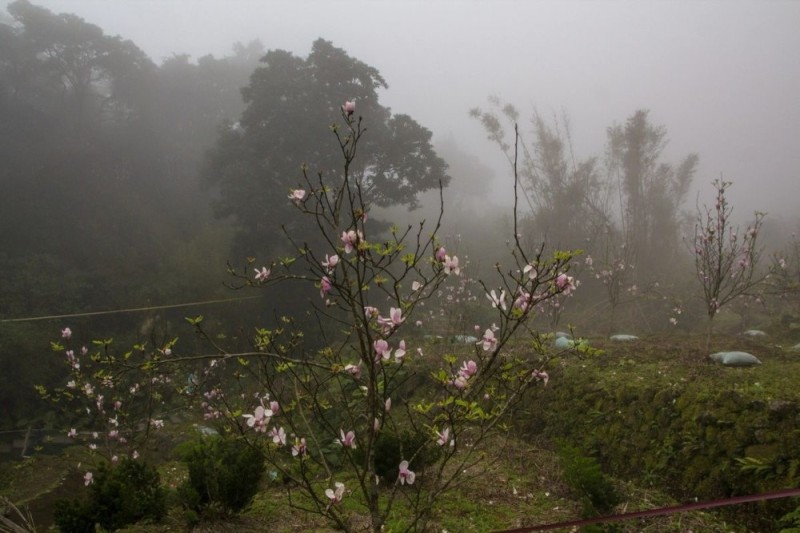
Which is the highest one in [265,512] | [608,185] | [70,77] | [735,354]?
[70,77]

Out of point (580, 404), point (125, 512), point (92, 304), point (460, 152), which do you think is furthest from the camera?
point (460, 152)

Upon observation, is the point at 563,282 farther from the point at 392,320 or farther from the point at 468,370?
the point at 392,320

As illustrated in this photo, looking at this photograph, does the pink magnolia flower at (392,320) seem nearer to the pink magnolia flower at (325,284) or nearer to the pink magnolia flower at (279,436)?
the pink magnolia flower at (325,284)

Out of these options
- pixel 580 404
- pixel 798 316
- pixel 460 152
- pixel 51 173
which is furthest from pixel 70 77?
pixel 460 152

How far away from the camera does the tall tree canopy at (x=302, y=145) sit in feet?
39.1

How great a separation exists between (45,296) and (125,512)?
908 cm

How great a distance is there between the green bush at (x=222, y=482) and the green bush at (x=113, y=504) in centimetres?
21

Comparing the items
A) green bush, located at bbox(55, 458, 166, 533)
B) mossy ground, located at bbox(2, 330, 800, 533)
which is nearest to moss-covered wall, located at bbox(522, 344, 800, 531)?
mossy ground, located at bbox(2, 330, 800, 533)

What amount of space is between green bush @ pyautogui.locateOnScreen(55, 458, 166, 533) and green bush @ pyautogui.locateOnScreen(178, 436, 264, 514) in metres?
0.21

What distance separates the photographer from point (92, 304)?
1051cm

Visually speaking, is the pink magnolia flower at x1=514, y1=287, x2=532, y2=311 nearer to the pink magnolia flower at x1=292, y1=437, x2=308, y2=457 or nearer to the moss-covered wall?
the pink magnolia flower at x1=292, y1=437, x2=308, y2=457

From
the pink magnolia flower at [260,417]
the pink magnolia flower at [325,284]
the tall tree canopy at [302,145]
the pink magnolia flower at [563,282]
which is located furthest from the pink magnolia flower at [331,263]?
the tall tree canopy at [302,145]

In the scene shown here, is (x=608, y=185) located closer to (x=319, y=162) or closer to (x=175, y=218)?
(x=319, y=162)

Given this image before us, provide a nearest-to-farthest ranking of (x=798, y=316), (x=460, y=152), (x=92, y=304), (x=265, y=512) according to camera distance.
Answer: (x=265, y=512) → (x=798, y=316) → (x=92, y=304) → (x=460, y=152)
